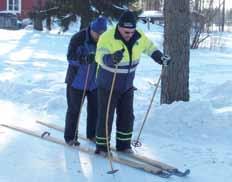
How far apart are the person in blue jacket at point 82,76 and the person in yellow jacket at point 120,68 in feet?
1.24

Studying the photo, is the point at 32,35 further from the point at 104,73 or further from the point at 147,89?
the point at 104,73

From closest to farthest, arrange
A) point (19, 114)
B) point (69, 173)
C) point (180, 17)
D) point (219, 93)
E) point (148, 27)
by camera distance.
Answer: point (69, 173) < point (180, 17) < point (19, 114) < point (219, 93) < point (148, 27)

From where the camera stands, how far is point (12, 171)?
18.0 feet

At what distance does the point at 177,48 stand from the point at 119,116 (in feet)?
7.32

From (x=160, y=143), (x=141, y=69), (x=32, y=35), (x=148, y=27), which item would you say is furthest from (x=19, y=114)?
(x=148, y=27)

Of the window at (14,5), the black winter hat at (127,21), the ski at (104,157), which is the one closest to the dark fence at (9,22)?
the window at (14,5)

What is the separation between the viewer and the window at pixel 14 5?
126ft

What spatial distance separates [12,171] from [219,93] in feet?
17.7

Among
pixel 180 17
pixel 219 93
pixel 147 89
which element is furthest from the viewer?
pixel 147 89

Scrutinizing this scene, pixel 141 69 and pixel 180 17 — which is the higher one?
pixel 180 17

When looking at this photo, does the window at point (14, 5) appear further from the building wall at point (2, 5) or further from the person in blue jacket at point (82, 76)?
the person in blue jacket at point (82, 76)

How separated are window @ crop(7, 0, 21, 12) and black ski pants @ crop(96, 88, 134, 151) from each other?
33.6 meters

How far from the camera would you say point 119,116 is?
20.1 ft

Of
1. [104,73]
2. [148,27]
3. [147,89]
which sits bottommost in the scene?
[148,27]
